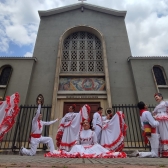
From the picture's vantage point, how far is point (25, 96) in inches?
368

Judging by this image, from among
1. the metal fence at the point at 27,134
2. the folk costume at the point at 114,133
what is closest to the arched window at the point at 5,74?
the metal fence at the point at 27,134

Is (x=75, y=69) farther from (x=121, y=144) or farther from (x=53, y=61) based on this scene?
(x=121, y=144)

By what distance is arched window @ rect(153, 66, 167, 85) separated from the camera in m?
10.4

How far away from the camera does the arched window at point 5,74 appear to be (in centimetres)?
1036

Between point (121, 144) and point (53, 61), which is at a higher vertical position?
point (53, 61)

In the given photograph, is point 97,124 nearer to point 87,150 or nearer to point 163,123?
point 87,150

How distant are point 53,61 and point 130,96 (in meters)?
6.06

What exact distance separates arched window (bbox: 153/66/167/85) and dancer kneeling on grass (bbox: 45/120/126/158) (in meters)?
7.92

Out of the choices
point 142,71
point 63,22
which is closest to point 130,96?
point 142,71

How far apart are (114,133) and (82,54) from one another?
7908 mm

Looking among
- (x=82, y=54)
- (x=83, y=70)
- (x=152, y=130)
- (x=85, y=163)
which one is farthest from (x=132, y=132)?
(x=85, y=163)

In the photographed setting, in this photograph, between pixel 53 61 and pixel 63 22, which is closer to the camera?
pixel 53 61

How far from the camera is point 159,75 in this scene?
10633 mm

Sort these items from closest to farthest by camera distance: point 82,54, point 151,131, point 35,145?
point 151,131
point 35,145
point 82,54
